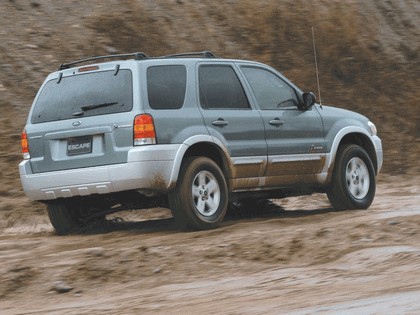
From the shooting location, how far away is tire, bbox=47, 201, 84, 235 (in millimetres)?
11388

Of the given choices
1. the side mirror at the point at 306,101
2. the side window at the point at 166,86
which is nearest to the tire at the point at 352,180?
the side mirror at the point at 306,101

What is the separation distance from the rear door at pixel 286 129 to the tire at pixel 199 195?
2.96 ft

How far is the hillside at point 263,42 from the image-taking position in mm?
17359

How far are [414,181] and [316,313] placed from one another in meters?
11.1

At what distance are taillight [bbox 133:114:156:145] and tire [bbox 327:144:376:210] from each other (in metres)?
2.89

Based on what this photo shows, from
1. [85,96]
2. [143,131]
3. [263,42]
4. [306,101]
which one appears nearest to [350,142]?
[306,101]

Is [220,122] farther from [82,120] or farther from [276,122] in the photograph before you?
[82,120]

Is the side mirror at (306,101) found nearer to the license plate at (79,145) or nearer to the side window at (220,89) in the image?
the side window at (220,89)

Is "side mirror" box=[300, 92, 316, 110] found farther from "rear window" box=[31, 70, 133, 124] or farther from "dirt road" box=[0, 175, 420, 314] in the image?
"rear window" box=[31, 70, 133, 124]

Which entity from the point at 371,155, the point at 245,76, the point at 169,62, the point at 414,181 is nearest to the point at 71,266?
→ the point at 169,62

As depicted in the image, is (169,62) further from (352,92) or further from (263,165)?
(352,92)

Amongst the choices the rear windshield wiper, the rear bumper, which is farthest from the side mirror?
the rear windshield wiper

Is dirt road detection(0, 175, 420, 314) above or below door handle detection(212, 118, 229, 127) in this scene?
below

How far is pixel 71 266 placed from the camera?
8.44 metres
